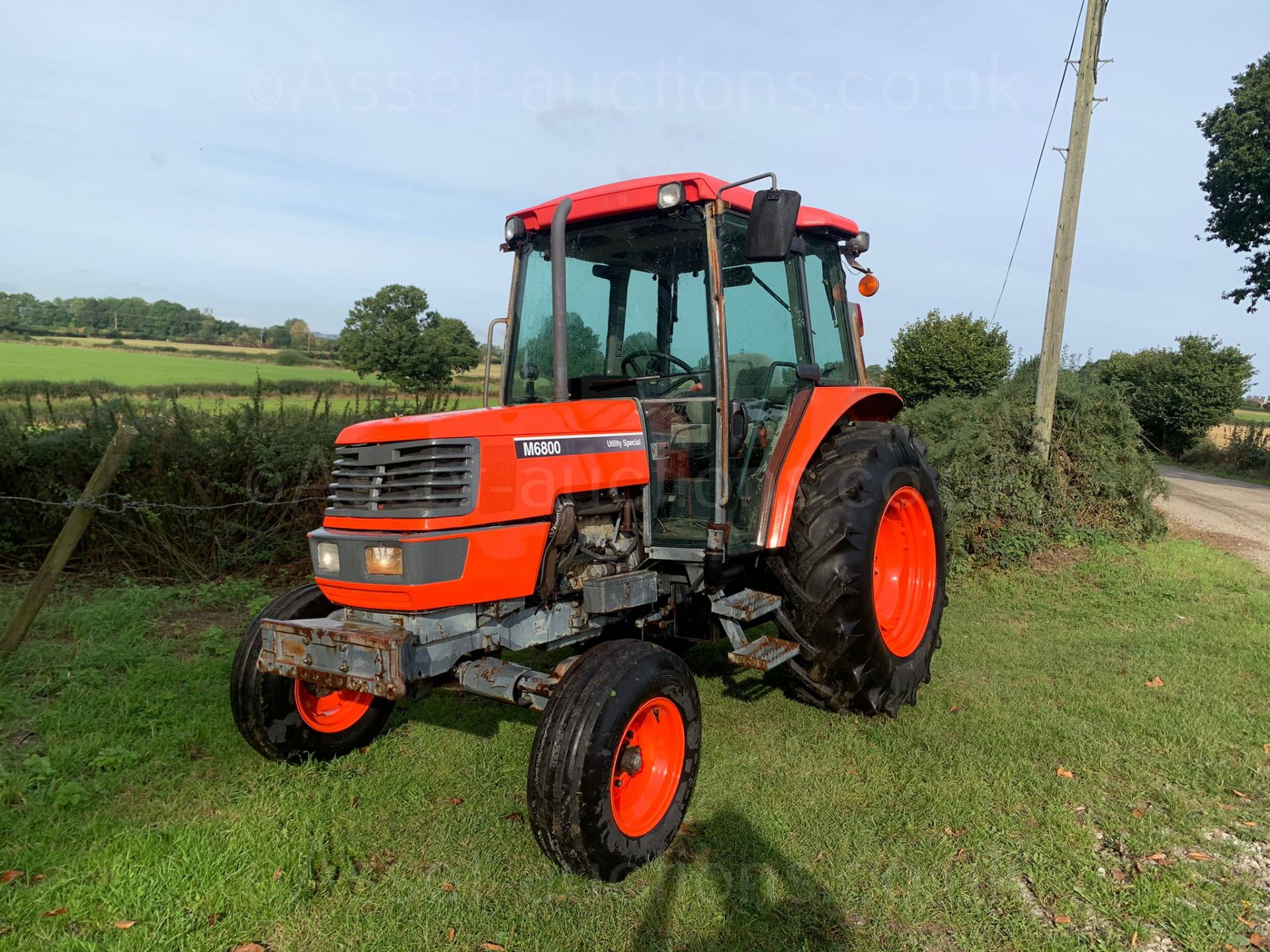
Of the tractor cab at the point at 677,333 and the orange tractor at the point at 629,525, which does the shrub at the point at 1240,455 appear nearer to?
the orange tractor at the point at 629,525

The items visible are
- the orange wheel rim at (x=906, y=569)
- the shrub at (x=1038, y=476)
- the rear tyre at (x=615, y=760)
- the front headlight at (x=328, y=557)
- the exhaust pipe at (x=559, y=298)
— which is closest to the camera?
the rear tyre at (x=615, y=760)

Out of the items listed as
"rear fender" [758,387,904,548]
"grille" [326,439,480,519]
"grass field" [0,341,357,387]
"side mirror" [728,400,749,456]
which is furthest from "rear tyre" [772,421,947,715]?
"grass field" [0,341,357,387]

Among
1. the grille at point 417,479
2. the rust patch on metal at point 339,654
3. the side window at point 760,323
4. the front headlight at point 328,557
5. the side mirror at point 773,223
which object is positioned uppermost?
the side mirror at point 773,223

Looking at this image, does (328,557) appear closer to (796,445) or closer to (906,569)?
(796,445)

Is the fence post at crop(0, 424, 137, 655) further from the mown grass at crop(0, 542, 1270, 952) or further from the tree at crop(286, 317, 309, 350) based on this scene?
the tree at crop(286, 317, 309, 350)

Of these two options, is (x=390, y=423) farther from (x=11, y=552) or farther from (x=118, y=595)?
(x=11, y=552)

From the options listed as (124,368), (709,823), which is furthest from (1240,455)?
(124,368)

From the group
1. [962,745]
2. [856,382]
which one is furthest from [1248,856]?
[856,382]

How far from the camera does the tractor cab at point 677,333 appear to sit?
338 cm

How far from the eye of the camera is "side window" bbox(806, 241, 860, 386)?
13.5 ft

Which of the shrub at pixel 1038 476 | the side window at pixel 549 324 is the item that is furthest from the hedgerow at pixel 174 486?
the shrub at pixel 1038 476

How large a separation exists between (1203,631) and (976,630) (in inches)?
56.4

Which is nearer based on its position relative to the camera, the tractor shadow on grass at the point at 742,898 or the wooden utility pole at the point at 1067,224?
the tractor shadow on grass at the point at 742,898

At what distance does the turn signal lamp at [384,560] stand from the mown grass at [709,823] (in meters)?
0.96
